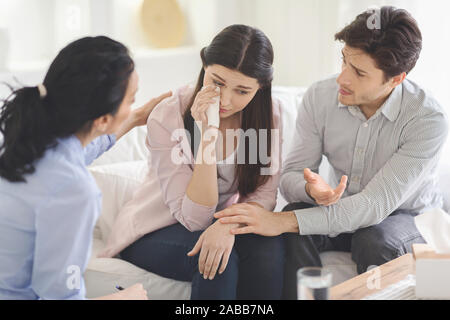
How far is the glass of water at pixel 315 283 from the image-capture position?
1109mm

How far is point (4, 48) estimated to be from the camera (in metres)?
2.33

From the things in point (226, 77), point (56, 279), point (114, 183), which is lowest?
point (114, 183)

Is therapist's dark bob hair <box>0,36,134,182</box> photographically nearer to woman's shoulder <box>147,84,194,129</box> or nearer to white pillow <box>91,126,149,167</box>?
woman's shoulder <box>147,84,194,129</box>

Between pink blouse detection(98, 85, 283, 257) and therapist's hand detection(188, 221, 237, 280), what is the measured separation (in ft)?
0.25

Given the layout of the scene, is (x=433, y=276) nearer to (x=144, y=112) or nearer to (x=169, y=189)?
(x=169, y=189)

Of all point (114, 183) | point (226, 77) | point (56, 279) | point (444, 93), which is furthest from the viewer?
point (444, 93)

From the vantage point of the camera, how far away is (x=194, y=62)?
2.98 metres

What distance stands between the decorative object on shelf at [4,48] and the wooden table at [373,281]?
1.64 m

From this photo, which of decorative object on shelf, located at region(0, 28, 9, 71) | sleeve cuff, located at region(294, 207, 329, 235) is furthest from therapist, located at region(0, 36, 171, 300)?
decorative object on shelf, located at region(0, 28, 9, 71)

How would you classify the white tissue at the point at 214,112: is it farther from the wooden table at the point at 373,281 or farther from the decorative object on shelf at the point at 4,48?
the decorative object on shelf at the point at 4,48

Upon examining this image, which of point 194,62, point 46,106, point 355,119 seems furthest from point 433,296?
point 194,62

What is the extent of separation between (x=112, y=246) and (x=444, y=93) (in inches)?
55.4

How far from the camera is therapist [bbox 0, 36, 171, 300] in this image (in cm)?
111

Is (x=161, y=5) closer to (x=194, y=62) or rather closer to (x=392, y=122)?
(x=194, y=62)
